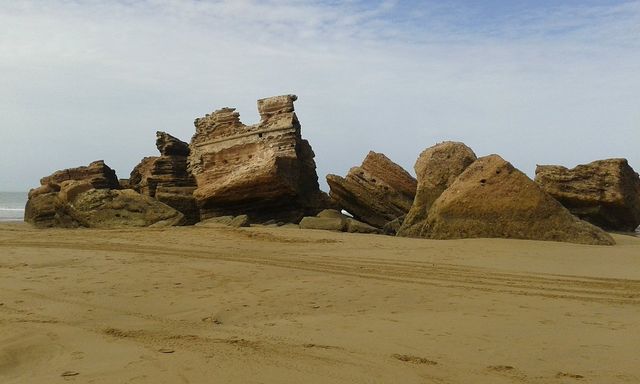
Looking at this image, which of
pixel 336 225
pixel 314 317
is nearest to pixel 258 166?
pixel 336 225

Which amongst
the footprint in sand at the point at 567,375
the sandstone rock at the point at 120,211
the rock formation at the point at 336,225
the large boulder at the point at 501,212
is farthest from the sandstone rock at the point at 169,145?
the footprint in sand at the point at 567,375

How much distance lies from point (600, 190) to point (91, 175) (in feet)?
47.7

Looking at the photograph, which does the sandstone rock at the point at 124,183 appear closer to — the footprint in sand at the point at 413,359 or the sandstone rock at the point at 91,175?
the sandstone rock at the point at 91,175

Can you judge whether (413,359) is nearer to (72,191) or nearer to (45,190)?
(72,191)

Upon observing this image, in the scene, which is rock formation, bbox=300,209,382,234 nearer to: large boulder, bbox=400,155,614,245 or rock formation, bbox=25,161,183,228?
large boulder, bbox=400,155,614,245

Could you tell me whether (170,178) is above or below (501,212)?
above

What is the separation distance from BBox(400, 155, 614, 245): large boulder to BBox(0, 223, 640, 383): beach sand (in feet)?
5.96

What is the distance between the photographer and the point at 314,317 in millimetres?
4227

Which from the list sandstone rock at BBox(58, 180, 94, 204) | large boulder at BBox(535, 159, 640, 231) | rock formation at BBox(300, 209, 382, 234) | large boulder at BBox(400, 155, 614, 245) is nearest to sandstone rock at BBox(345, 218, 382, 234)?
rock formation at BBox(300, 209, 382, 234)

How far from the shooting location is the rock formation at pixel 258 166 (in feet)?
46.5

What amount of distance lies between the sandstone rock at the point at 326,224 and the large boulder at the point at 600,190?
5.59 metres

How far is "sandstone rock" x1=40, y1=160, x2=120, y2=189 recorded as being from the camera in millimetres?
18391

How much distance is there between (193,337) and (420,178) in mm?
9116

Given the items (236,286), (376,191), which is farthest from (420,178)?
(236,286)
